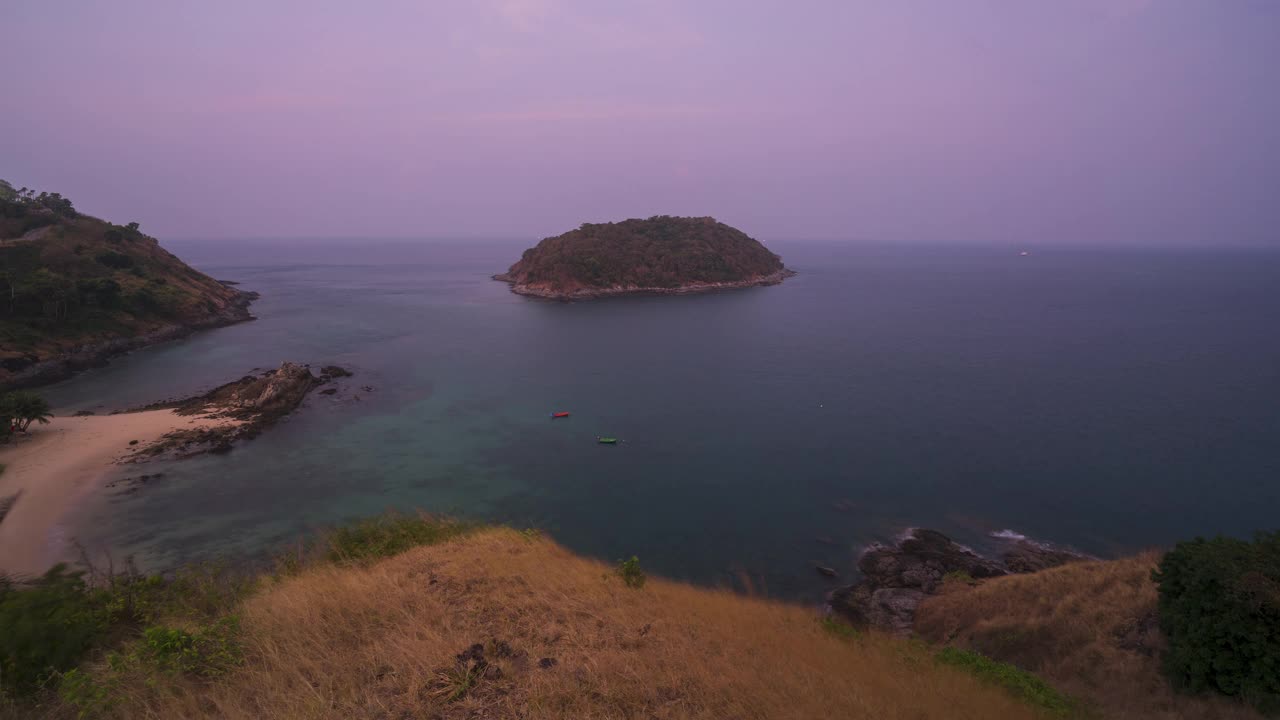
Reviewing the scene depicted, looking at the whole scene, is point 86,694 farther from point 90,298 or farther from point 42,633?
point 90,298

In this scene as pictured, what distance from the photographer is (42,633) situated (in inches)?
231

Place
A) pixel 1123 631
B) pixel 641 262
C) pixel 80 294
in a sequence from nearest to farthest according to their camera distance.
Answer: pixel 1123 631
pixel 80 294
pixel 641 262

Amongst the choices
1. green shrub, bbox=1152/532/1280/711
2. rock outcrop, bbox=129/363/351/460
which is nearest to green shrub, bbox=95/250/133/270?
rock outcrop, bbox=129/363/351/460

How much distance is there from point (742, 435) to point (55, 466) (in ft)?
101

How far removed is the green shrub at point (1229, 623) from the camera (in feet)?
27.2

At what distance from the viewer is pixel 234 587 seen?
29.8 ft

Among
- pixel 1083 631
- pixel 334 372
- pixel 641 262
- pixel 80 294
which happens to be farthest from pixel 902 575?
pixel 641 262

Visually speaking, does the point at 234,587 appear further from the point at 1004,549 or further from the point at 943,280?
the point at 943,280

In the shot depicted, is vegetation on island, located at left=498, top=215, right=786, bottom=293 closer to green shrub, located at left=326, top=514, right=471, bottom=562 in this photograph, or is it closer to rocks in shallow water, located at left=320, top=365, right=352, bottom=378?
rocks in shallow water, located at left=320, top=365, right=352, bottom=378

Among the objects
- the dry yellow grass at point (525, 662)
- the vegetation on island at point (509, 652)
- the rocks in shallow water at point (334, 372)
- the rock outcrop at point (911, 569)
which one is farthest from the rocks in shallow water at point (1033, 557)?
the rocks in shallow water at point (334, 372)

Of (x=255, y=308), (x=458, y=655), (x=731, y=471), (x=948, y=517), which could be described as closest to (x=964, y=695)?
(x=458, y=655)

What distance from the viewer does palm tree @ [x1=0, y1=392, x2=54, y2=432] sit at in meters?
24.2

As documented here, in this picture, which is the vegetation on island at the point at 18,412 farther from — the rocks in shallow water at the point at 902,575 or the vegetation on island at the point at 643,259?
the vegetation on island at the point at 643,259

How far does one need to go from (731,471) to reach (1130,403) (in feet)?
90.9
